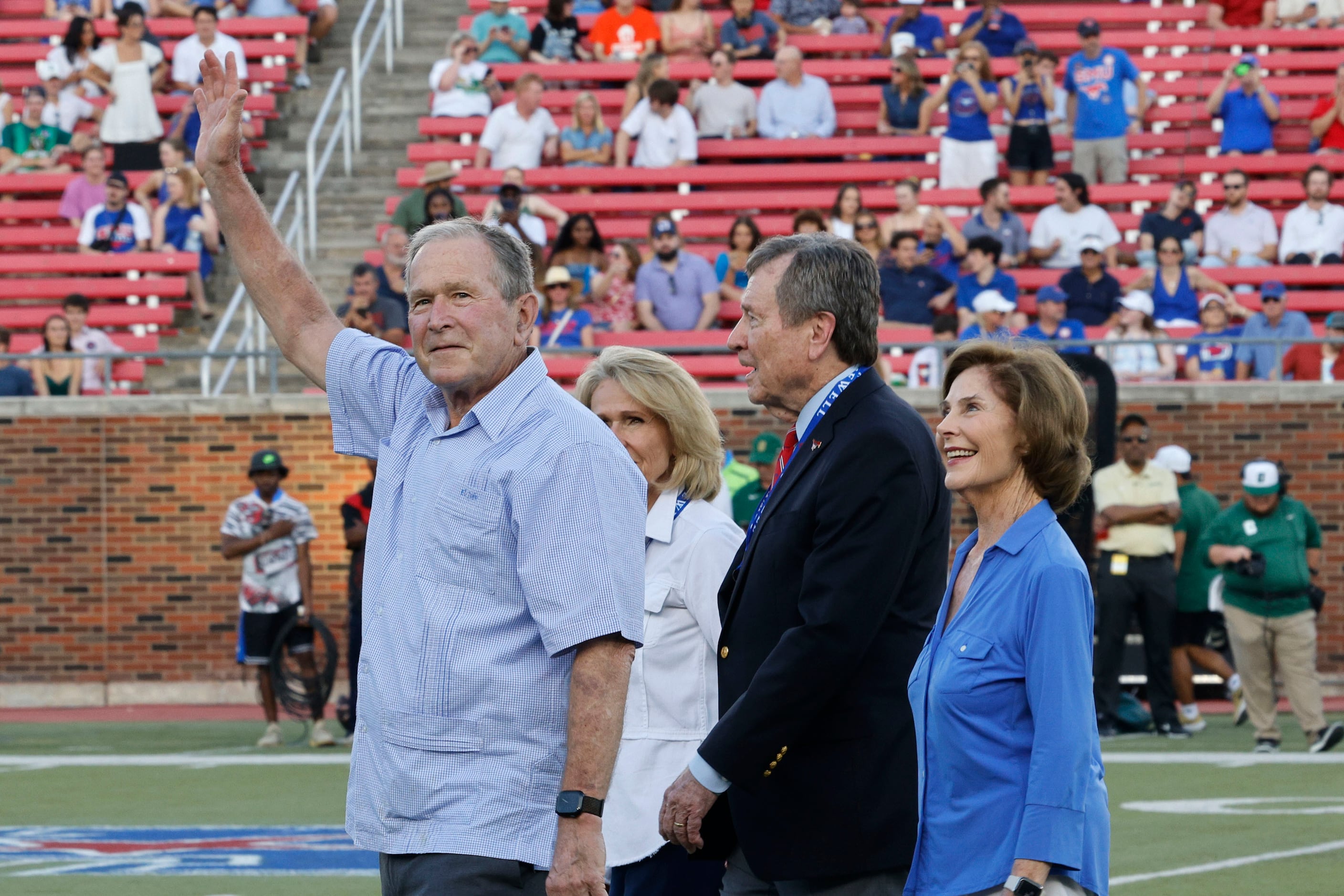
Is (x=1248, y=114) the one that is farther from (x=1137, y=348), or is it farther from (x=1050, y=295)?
(x=1050, y=295)

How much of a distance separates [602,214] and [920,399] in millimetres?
4659

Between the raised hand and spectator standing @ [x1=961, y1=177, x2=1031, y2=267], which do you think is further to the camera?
spectator standing @ [x1=961, y1=177, x2=1031, y2=267]

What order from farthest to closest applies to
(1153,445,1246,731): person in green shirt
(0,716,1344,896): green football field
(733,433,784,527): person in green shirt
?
(733,433,784,527): person in green shirt → (1153,445,1246,731): person in green shirt → (0,716,1344,896): green football field

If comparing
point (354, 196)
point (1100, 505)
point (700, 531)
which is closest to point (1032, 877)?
point (700, 531)

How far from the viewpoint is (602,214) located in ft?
61.2

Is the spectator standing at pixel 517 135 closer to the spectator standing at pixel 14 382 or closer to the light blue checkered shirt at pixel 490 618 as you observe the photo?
the spectator standing at pixel 14 382

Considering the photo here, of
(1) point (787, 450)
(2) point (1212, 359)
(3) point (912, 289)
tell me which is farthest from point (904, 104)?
(1) point (787, 450)

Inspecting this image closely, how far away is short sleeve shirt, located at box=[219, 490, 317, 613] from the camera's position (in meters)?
13.2

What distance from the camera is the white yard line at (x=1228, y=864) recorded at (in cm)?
774

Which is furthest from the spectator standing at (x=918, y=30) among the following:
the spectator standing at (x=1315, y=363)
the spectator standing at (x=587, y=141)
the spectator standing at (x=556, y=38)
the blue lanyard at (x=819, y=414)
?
the blue lanyard at (x=819, y=414)

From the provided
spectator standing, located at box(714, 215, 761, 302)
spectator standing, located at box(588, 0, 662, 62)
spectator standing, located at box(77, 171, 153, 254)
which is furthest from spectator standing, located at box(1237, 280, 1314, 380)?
spectator standing, located at box(77, 171, 153, 254)

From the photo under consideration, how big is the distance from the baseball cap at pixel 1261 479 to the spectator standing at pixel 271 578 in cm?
663

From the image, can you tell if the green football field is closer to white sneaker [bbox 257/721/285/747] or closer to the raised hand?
white sneaker [bbox 257/721/285/747]

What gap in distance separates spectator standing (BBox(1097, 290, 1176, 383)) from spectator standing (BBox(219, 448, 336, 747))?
6.72 meters
